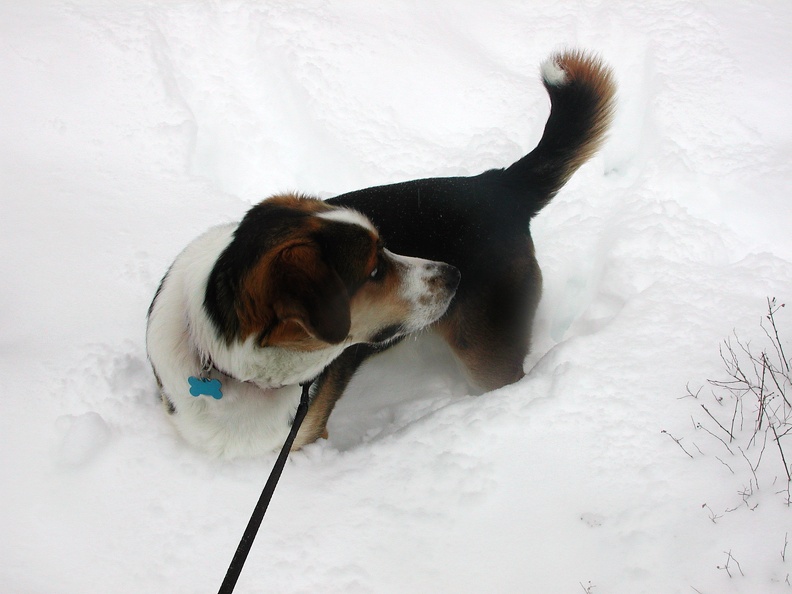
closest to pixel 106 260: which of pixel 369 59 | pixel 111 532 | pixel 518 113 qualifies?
pixel 111 532

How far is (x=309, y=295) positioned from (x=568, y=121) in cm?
180

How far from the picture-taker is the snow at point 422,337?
7.18 ft

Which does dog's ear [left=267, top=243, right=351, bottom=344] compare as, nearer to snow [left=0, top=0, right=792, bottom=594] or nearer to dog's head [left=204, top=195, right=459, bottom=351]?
dog's head [left=204, top=195, right=459, bottom=351]

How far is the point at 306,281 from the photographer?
1.84 meters

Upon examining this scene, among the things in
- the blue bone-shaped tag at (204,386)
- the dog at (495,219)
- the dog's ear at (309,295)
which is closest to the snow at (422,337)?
the dog at (495,219)

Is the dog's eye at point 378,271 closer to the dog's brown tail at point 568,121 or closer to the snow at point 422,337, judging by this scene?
the snow at point 422,337

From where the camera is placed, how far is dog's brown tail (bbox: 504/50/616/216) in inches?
113

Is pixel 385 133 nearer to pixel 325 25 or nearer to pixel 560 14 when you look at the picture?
pixel 325 25

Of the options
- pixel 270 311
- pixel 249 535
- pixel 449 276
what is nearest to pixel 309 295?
pixel 270 311

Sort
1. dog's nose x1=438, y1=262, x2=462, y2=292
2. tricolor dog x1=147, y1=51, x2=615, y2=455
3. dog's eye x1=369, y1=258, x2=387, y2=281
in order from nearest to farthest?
1. tricolor dog x1=147, y1=51, x2=615, y2=455
2. dog's eye x1=369, y1=258, x2=387, y2=281
3. dog's nose x1=438, y1=262, x2=462, y2=292

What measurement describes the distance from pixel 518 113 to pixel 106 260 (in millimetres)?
3277

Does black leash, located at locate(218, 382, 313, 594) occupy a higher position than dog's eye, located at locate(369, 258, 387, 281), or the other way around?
dog's eye, located at locate(369, 258, 387, 281)

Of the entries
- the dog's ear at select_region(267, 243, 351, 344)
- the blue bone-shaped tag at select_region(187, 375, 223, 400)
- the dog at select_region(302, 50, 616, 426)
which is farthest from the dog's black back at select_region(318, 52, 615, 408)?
the dog's ear at select_region(267, 243, 351, 344)

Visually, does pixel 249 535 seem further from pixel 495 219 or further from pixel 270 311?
pixel 495 219
